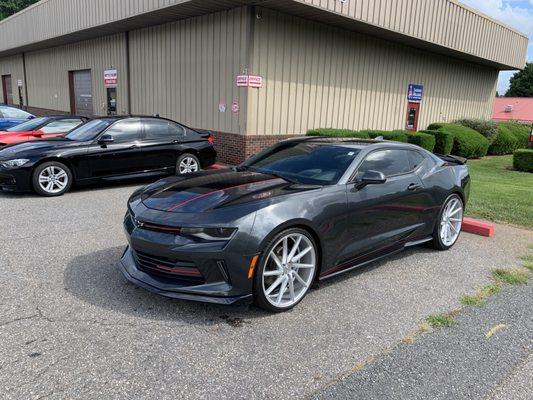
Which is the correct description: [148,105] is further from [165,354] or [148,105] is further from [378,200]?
[165,354]

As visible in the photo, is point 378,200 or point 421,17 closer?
point 378,200

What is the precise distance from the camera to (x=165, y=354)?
308cm

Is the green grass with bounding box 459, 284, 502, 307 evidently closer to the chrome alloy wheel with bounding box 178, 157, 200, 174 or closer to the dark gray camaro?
the dark gray camaro

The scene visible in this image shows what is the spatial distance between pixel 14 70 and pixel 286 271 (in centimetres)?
3107

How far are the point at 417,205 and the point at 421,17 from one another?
12.0m

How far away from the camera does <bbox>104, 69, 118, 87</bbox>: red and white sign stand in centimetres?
1711

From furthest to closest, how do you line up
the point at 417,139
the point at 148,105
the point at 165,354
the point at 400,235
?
1. the point at 148,105
2. the point at 417,139
3. the point at 400,235
4. the point at 165,354

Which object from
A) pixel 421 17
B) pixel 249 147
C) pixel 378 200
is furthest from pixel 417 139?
pixel 378 200

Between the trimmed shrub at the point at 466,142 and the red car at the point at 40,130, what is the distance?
40.9 ft

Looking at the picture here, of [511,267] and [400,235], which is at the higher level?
[400,235]

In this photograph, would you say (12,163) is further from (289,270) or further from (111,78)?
(111,78)

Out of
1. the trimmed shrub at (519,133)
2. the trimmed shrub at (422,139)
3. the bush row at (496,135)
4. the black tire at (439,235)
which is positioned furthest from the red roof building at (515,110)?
the black tire at (439,235)

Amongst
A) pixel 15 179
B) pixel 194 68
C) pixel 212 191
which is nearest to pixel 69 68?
pixel 194 68

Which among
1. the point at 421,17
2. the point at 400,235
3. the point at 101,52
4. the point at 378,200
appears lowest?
the point at 400,235
